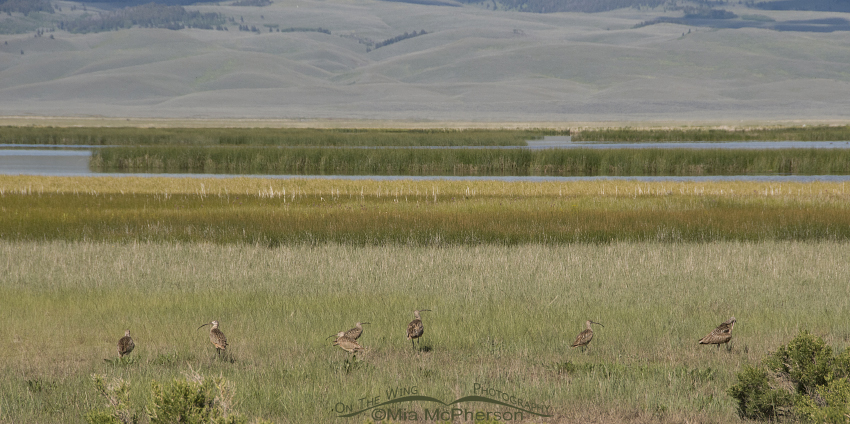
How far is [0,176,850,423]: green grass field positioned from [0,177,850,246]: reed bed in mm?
170

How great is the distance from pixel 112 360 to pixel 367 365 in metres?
3.19

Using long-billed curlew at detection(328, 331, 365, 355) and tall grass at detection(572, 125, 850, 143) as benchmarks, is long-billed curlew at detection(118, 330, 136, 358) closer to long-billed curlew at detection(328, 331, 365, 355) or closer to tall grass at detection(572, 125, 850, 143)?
long-billed curlew at detection(328, 331, 365, 355)

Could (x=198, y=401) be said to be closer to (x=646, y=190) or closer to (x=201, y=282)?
(x=201, y=282)

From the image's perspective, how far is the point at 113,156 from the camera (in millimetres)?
66188

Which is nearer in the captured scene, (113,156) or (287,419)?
(287,419)

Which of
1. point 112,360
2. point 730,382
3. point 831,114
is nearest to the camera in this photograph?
point 730,382

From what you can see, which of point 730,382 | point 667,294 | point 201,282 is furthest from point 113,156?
point 730,382

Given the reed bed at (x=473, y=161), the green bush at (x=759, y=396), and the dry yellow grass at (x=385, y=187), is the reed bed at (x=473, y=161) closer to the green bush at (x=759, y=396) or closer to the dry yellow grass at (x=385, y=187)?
the dry yellow grass at (x=385, y=187)

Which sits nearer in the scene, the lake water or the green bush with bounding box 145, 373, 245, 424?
the green bush with bounding box 145, 373, 245, 424

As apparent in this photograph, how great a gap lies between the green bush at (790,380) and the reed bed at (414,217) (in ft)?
48.8

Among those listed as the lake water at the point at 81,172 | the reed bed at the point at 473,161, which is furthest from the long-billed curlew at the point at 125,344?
the reed bed at the point at 473,161

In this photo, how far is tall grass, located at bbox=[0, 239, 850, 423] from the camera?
8.59 meters

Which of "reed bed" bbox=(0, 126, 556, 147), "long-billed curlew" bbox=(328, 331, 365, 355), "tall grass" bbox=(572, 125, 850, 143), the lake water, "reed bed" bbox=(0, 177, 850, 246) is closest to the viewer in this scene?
"long-billed curlew" bbox=(328, 331, 365, 355)

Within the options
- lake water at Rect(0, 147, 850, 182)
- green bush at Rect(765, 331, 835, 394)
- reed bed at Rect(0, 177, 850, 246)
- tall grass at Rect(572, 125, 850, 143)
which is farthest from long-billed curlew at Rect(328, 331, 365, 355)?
tall grass at Rect(572, 125, 850, 143)
